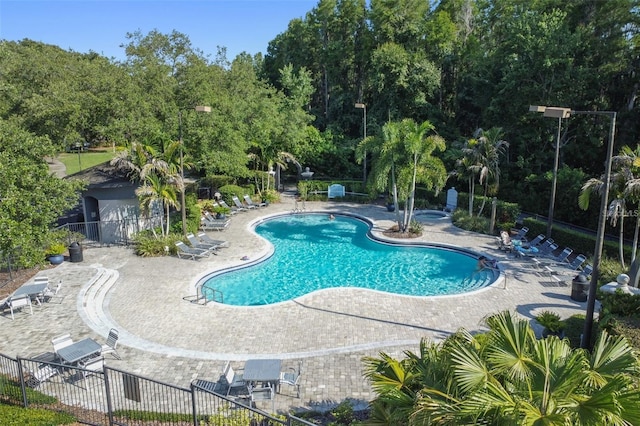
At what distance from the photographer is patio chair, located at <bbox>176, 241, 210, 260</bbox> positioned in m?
19.8

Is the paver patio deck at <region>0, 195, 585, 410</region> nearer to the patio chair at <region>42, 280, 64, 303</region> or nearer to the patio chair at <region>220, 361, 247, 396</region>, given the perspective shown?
the patio chair at <region>42, 280, 64, 303</region>

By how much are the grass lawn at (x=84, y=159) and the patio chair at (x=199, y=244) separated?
25.6m

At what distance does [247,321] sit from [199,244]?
328 inches

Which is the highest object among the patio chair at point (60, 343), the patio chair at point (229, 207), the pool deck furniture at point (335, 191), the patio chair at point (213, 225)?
the pool deck furniture at point (335, 191)

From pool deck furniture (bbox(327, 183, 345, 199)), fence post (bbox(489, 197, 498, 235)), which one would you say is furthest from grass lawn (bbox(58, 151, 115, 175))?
fence post (bbox(489, 197, 498, 235))

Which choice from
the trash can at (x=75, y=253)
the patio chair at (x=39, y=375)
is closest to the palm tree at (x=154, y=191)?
the trash can at (x=75, y=253)

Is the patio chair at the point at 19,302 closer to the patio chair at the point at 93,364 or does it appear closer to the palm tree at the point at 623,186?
the patio chair at the point at 93,364

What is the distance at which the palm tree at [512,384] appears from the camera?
191 inches

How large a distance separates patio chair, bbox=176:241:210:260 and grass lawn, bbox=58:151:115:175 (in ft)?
86.3

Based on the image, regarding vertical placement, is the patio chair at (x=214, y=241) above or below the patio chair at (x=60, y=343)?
above

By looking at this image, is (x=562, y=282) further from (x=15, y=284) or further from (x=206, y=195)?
(x=206, y=195)

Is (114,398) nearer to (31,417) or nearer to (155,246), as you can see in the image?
(31,417)

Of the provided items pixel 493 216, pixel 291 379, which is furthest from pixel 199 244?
pixel 493 216

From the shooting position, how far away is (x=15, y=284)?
16047 millimetres
